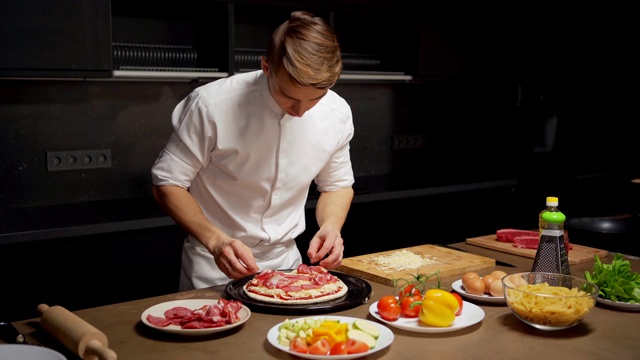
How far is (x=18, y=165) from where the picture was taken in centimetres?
343

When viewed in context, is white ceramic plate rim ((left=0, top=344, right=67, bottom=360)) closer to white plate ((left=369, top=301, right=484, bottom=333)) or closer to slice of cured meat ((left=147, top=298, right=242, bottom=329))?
slice of cured meat ((left=147, top=298, right=242, bottom=329))

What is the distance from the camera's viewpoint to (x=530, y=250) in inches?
92.5

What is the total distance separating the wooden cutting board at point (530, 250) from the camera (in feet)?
7.47

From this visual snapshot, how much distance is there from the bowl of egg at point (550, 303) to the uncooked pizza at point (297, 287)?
16.3 inches

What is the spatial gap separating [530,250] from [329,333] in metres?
1.12

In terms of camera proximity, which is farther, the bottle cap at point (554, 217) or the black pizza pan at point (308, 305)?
the bottle cap at point (554, 217)

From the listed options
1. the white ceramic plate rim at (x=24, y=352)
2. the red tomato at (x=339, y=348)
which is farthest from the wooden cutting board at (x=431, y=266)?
the white ceramic plate rim at (x=24, y=352)

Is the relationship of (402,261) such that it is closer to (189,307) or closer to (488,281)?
(488,281)

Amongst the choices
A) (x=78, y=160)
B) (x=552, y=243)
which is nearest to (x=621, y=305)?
(x=552, y=243)

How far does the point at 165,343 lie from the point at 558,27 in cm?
409

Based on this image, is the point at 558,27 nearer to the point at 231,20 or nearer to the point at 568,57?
the point at 568,57

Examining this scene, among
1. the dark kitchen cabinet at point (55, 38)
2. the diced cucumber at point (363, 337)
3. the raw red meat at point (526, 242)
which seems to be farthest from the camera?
the dark kitchen cabinet at point (55, 38)

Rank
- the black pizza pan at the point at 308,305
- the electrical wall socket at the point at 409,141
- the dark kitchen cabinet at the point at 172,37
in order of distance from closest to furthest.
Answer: the black pizza pan at the point at 308,305 → the dark kitchen cabinet at the point at 172,37 → the electrical wall socket at the point at 409,141

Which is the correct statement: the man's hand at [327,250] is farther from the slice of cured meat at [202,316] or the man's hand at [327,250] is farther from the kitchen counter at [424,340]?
the slice of cured meat at [202,316]
